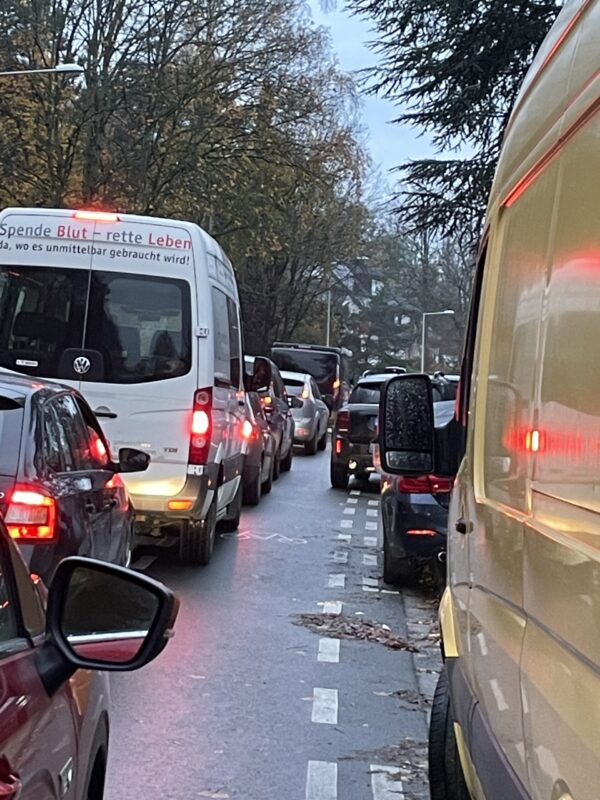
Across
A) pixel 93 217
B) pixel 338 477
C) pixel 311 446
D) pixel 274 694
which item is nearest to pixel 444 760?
pixel 274 694

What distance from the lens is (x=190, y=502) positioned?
9.02 m

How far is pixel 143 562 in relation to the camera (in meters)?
9.90

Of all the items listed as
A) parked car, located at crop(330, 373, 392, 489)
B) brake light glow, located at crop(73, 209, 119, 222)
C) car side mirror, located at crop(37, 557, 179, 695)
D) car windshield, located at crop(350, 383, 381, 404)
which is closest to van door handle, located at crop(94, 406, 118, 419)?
brake light glow, located at crop(73, 209, 119, 222)

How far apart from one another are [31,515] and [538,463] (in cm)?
351

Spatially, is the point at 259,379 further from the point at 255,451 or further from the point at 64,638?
the point at 64,638

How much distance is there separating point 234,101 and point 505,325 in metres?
25.9

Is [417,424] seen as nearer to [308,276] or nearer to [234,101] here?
[234,101]

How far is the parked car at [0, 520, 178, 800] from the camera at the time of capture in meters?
2.25

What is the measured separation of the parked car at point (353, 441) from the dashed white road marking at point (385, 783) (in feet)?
37.7

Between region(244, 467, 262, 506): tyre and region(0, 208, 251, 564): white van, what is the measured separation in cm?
504

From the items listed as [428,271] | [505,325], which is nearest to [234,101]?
[505,325]

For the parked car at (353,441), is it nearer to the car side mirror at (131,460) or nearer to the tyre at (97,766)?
the car side mirror at (131,460)

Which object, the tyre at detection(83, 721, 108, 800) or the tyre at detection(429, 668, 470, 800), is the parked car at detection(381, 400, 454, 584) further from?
the tyre at detection(83, 721, 108, 800)

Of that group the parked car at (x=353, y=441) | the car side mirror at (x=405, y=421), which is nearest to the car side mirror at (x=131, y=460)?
the car side mirror at (x=405, y=421)
